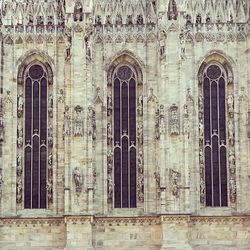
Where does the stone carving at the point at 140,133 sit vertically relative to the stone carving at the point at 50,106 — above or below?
below

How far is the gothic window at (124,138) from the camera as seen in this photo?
34.4 meters

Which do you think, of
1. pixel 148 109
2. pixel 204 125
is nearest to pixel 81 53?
pixel 148 109

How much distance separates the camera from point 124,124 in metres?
34.9

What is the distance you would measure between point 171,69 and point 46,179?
7.43 meters

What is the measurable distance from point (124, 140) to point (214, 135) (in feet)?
13.4

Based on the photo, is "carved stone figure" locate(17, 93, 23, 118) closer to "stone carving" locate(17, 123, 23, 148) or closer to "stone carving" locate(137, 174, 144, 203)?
"stone carving" locate(17, 123, 23, 148)

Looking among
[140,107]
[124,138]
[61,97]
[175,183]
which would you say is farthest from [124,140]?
[61,97]

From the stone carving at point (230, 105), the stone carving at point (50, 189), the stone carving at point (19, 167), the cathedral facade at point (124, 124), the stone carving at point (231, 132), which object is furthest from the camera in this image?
the stone carving at point (230, 105)

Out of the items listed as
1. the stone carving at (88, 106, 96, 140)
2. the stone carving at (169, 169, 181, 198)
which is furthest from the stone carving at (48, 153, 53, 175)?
the stone carving at (169, 169, 181, 198)

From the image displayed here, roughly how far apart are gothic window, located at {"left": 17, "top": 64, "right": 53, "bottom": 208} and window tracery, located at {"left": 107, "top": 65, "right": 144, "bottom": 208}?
9.20ft

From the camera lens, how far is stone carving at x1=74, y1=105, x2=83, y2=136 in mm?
33531

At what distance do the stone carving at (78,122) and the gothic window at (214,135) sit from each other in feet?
17.8

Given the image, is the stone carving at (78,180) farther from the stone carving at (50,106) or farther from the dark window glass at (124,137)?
the stone carving at (50,106)

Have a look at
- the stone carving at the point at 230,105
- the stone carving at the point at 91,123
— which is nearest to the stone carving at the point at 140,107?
the stone carving at the point at 91,123
